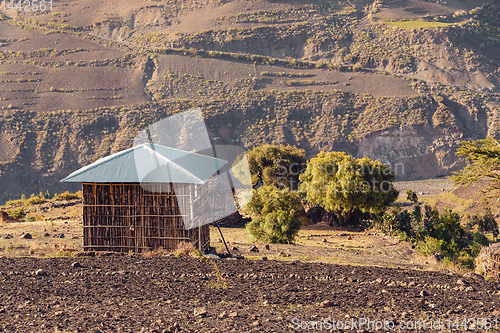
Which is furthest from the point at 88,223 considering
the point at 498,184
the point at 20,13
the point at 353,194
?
the point at 20,13

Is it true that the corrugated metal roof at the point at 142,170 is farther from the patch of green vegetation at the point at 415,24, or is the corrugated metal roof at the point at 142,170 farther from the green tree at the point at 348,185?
the patch of green vegetation at the point at 415,24

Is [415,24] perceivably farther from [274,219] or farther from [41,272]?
[41,272]

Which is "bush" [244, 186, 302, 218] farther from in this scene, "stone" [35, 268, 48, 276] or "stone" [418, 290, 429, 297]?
"stone" [418, 290, 429, 297]

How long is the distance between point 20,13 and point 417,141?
2902 inches

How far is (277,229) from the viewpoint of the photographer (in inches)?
707

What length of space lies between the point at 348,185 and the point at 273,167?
442 inches

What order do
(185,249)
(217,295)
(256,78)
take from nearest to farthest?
(217,295) → (185,249) → (256,78)

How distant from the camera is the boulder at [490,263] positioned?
37.2 ft

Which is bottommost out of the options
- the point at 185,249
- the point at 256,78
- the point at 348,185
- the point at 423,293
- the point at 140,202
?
the point at 185,249

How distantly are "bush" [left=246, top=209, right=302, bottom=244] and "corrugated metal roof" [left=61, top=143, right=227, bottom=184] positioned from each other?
448 centimetres

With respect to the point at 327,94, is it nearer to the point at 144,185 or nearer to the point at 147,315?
the point at 144,185

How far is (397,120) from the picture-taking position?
59.7 metres

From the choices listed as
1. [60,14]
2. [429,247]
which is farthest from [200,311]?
[60,14]

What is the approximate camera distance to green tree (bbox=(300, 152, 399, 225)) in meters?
23.2
